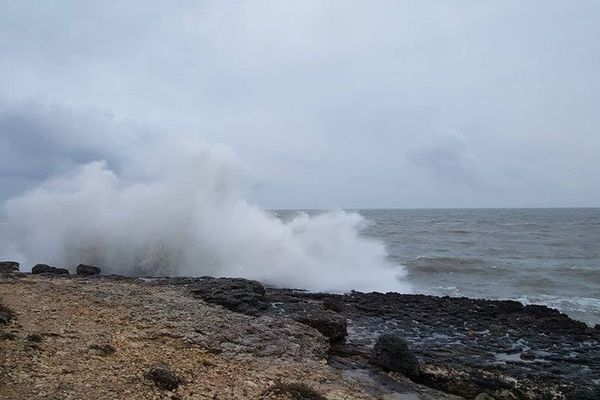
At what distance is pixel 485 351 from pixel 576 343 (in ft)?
10.9

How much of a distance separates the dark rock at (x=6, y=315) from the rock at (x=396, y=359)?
7545 mm

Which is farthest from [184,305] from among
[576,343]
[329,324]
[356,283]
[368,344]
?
[356,283]

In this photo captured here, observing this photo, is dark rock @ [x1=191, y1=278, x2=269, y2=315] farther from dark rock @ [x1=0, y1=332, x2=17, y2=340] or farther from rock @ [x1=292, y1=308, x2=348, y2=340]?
dark rock @ [x1=0, y1=332, x2=17, y2=340]

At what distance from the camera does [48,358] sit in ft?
24.9

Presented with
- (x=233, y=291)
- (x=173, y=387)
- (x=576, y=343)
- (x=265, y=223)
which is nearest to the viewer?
(x=173, y=387)

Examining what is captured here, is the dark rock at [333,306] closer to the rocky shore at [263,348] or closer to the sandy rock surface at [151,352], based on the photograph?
the rocky shore at [263,348]

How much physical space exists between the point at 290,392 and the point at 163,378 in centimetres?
204

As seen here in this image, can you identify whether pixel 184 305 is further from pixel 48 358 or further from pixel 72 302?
pixel 48 358

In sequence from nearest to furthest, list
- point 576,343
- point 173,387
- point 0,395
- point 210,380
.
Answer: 1. point 0,395
2. point 173,387
3. point 210,380
4. point 576,343

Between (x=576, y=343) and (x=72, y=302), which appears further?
(x=576, y=343)

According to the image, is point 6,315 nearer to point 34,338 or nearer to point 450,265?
point 34,338

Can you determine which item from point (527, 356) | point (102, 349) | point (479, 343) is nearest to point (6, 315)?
point (102, 349)

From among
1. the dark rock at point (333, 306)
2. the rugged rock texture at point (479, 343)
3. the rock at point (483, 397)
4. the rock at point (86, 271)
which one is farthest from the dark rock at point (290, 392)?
the rock at point (86, 271)

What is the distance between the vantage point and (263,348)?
10203 millimetres
